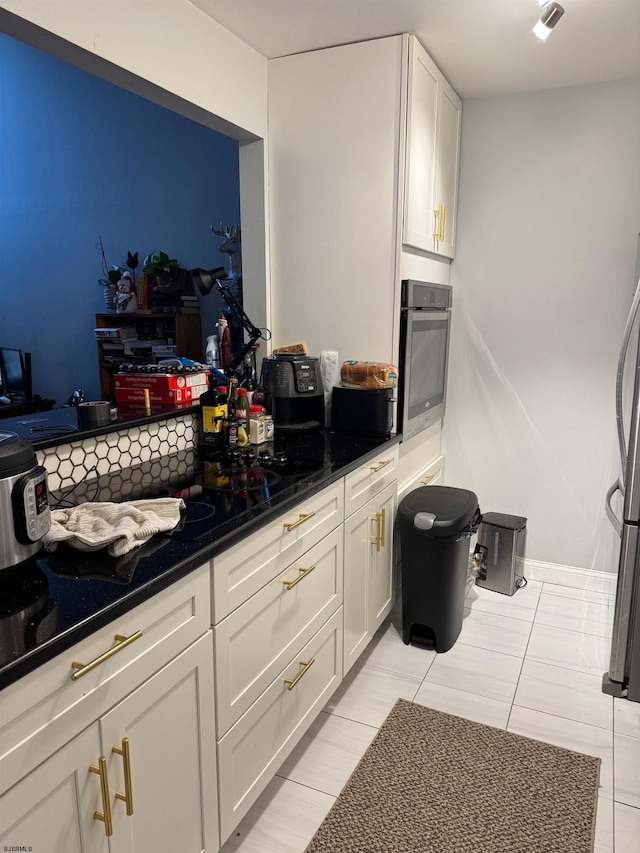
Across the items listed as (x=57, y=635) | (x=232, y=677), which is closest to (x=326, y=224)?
(x=232, y=677)

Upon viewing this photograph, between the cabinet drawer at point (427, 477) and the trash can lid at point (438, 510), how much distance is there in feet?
0.20

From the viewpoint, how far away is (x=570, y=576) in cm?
313

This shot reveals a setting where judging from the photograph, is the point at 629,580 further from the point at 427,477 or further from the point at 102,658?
the point at 102,658

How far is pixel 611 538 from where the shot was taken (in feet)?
10.0

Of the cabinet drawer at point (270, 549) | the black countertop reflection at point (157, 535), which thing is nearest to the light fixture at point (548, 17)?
the black countertop reflection at point (157, 535)

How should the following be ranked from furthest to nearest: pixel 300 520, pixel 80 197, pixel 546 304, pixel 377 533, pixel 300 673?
pixel 80 197, pixel 546 304, pixel 377 533, pixel 300 673, pixel 300 520

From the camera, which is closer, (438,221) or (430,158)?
(430,158)

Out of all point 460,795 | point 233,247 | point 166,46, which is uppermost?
point 166,46

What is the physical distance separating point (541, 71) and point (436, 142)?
1.74ft

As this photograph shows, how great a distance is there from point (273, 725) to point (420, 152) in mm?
2173

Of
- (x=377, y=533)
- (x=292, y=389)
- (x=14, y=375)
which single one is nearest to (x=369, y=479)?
(x=377, y=533)

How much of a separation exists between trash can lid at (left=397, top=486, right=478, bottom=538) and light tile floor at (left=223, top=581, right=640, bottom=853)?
0.56m

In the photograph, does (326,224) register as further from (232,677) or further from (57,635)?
(57,635)

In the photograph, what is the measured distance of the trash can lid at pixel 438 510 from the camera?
7.79 ft
